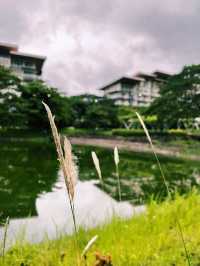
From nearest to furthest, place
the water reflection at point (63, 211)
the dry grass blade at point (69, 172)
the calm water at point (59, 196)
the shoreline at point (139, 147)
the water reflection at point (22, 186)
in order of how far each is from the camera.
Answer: the dry grass blade at point (69, 172) < the water reflection at point (63, 211) < the calm water at point (59, 196) < the water reflection at point (22, 186) < the shoreline at point (139, 147)

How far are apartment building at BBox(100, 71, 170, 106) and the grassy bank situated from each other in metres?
42.5

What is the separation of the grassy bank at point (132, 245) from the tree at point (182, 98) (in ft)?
51.8

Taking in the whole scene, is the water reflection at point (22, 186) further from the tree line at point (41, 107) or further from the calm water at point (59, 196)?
the tree line at point (41, 107)

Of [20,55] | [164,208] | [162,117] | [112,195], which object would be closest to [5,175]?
[112,195]

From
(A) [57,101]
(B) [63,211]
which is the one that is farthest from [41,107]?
(B) [63,211]

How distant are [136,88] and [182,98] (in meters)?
27.7

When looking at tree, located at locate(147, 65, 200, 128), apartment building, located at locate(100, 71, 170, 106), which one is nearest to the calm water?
tree, located at locate(147, 65, 200, 128)

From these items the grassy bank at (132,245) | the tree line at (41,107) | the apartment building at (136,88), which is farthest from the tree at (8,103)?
the apartment building at (136,88)

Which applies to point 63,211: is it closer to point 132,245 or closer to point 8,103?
point 132,245

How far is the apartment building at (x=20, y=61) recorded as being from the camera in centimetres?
3145

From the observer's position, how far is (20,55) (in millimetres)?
31547

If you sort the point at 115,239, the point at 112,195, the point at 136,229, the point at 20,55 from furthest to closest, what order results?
the point at 20,55 < the point at 112,195 < the point at 136,229 < the point at 115,239

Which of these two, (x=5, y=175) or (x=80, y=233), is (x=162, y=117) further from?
(x=80, y=233)

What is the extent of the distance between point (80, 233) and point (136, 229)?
377 millimetres
